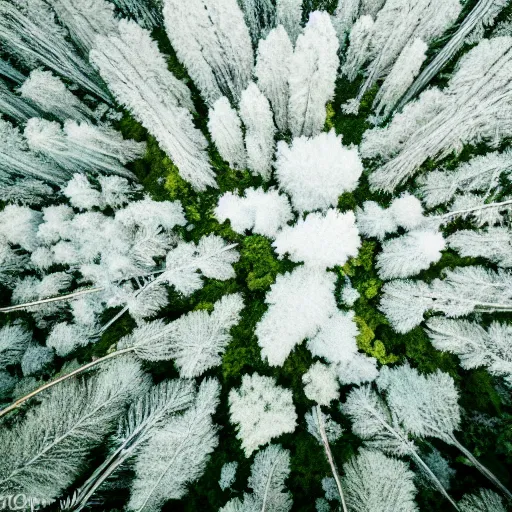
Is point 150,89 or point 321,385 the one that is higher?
point 150,89

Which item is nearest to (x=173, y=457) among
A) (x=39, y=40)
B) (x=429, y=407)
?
(x=429, y=407)

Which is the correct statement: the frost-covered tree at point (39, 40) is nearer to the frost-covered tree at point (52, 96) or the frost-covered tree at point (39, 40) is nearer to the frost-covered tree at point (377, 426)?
the frost-covered tree at point (52, 96)

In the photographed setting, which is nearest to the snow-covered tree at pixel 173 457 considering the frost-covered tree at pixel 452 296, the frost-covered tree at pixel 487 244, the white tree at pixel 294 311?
the white tree at pixel 294 311

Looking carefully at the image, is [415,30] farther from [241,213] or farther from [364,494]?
[364,494]

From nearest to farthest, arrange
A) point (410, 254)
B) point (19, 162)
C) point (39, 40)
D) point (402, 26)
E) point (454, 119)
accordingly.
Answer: point (454, 119) < point (402, 26) < point (410, 254) < point (39, 40) < point (19, 162)

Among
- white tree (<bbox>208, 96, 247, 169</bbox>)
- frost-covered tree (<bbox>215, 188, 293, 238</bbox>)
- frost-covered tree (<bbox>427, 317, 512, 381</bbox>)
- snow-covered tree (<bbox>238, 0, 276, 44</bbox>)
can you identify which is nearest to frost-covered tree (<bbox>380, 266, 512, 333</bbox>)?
frost-covered tree (<bbox>427, 317, 512, 381</bbox>)

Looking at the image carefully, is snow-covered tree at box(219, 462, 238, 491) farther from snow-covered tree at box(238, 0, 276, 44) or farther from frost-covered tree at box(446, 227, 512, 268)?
snow-covered tree at box(238, 0, 276, 44)

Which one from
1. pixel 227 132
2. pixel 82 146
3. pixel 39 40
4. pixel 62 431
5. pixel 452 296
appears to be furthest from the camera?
pixel 82 146

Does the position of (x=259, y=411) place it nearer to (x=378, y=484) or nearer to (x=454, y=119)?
(x=378, y=484)
